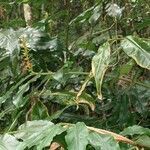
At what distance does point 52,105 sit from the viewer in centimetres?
158

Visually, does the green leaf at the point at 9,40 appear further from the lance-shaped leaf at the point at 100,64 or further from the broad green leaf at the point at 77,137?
the broad green leaf at the point at 77,137

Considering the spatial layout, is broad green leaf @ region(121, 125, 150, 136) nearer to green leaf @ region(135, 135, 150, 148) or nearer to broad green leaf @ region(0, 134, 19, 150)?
green leaf @ region(135, 135, 150, 148)

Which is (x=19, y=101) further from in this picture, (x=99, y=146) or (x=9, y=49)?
(x=99, y=146)

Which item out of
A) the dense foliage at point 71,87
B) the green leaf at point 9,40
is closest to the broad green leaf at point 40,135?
the dense foliage at point 71,87

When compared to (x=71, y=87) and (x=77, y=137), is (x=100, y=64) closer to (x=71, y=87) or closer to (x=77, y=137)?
(x=77, y=137)

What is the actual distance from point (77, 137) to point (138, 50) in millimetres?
371

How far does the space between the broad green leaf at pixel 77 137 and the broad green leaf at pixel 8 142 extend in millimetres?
145

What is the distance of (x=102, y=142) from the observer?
2.74 ft

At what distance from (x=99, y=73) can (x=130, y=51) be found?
11 centimetres

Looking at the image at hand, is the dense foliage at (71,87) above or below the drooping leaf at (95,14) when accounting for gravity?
below

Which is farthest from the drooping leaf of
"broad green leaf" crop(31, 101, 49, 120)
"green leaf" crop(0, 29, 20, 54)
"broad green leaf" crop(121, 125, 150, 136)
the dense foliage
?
"broad green leaf" crop(121, 125, 150, 136)

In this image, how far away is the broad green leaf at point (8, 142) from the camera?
924 mm

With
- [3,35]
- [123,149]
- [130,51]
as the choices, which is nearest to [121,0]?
[3,35]

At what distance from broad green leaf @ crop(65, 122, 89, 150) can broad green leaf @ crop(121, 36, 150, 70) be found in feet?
1.03
